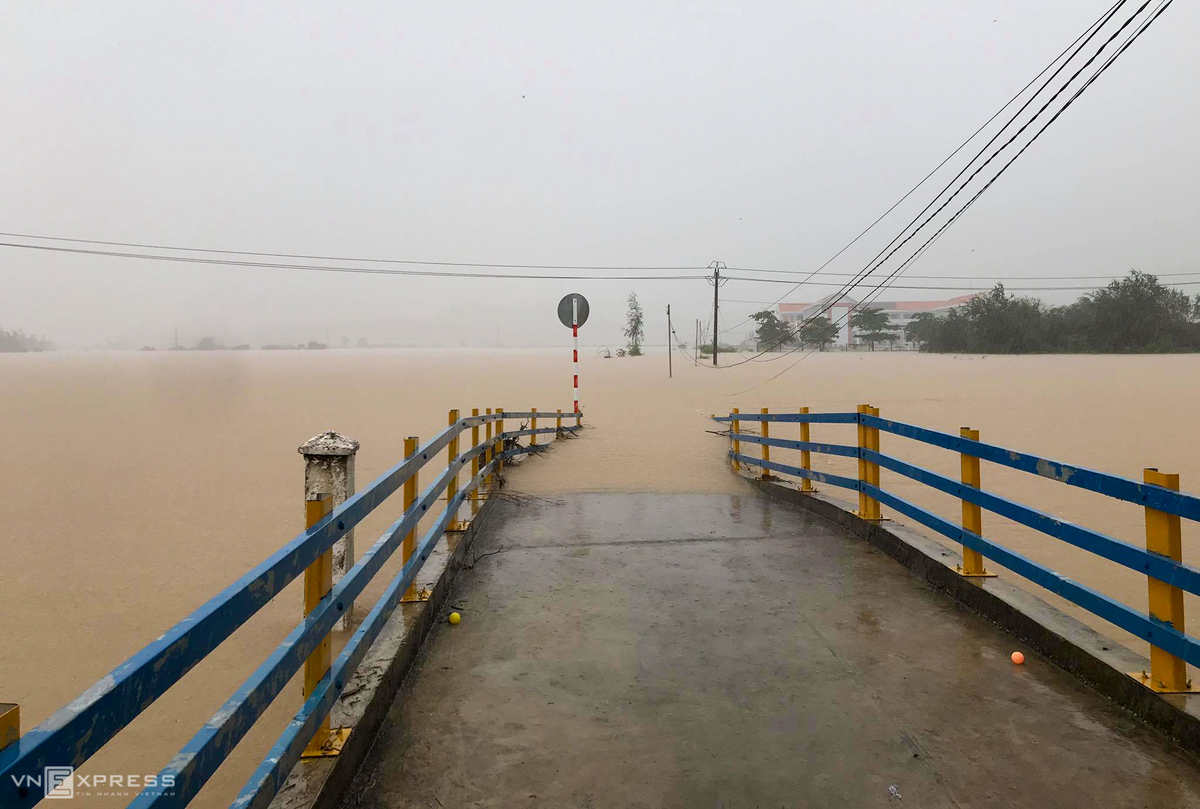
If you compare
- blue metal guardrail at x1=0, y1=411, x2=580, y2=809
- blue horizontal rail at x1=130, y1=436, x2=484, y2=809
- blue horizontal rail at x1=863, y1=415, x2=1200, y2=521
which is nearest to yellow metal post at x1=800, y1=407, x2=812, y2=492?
blue horizontal rail at x1=863, y1=415, x2=1200, y2=521

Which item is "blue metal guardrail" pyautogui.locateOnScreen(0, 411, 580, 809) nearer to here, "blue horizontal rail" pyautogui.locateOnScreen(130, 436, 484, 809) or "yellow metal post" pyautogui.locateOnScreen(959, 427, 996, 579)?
"blue horizontal rail" pyautogui.locateOnScreen(130, 436, 484, 809)

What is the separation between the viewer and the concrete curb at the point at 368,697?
251cm

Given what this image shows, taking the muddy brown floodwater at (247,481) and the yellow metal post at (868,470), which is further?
the yellow metal post at (868,470)

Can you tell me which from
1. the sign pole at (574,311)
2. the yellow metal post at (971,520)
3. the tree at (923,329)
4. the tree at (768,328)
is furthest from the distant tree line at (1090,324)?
the yellow metal post at (971,520)

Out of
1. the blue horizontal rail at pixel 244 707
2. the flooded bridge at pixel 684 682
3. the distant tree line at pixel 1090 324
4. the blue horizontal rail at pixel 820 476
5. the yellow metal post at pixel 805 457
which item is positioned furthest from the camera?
the distant tree line at pixel 1090 324

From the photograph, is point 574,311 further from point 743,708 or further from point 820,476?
point 743,708

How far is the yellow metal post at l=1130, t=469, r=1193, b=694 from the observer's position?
10.3 feet

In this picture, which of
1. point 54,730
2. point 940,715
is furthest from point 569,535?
point 54,730

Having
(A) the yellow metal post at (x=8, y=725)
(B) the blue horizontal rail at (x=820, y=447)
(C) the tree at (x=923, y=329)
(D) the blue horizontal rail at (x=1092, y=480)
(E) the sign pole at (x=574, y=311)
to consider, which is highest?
(C) the tree at (x=923, y=329)

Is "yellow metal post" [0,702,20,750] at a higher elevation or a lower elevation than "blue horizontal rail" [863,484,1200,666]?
higher

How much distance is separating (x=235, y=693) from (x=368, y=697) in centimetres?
111

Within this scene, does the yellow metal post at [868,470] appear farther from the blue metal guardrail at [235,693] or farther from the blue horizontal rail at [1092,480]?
the blue metal guardrail at [235,693]

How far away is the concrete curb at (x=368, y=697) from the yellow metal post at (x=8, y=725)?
134 cm

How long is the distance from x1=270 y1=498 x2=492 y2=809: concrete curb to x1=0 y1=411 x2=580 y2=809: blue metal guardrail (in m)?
0.10
